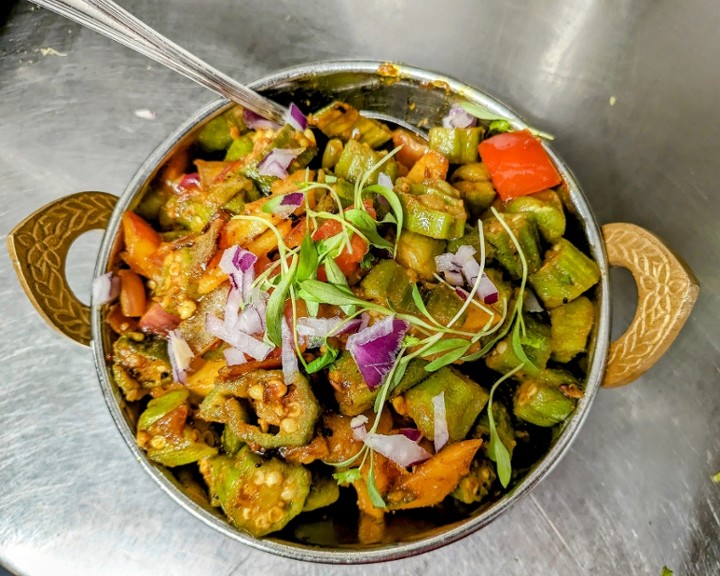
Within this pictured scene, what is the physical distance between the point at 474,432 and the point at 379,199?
0.74 m

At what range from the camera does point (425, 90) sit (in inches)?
72.1

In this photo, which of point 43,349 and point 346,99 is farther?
point 43,349

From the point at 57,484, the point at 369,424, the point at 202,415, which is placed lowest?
the point at 57,484

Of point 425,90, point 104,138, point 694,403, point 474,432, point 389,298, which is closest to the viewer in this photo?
point 389,298

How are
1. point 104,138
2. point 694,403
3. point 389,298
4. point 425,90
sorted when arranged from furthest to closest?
point 104,138, point 694,403, point 425,90, point 389,298

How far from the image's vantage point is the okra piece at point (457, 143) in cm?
176

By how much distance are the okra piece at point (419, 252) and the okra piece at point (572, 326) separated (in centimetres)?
40

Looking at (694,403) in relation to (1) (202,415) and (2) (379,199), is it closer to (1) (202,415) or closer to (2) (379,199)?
(2) (379,199)

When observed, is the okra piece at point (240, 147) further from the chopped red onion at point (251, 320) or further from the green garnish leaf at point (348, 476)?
the green garnish leaf at point (348, 476)

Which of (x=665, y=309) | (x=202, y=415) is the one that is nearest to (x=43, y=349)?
(x=202, y=415)

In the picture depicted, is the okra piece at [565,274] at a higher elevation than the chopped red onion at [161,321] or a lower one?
higher

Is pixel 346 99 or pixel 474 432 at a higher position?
pixel 346 99

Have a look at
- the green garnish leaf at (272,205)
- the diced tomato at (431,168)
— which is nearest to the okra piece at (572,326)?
the diced tomato at (431,168)

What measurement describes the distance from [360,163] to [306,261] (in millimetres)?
472
